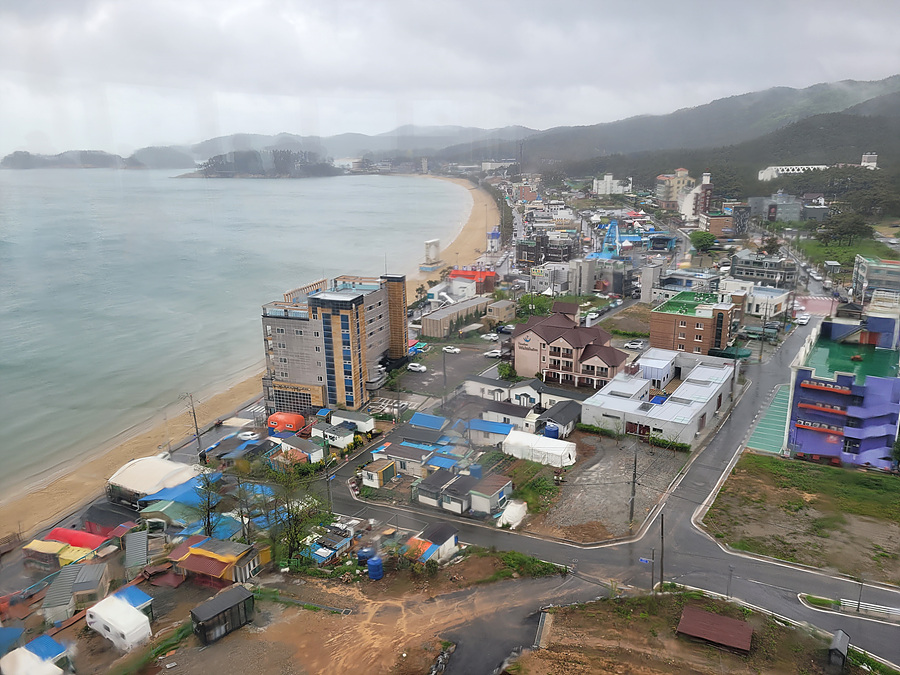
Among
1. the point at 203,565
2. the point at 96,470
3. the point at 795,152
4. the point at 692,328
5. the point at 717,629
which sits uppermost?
the point at 795,152

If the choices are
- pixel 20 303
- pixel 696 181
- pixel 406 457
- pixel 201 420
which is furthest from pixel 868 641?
pixel 696 181

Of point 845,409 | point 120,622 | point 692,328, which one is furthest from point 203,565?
point 692,328

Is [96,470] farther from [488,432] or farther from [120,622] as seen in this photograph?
[488,432]

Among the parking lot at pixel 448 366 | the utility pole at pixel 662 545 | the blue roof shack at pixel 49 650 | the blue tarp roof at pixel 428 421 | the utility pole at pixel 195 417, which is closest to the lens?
the blue roof shack at pixel 49 650

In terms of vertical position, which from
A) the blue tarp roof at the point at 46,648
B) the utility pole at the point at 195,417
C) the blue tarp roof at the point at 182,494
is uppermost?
the blue tarp roof at the point at 46,648

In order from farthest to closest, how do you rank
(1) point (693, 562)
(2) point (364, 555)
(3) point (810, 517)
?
(3) point (810, 517)
(2) point (364, 555)
(1) point (693, 562)

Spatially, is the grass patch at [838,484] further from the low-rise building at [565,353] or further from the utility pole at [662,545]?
the low-rise building at [565,353]

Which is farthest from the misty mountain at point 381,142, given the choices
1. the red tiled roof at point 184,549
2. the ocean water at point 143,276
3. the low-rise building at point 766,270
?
the red tiled roof at point 184,549
